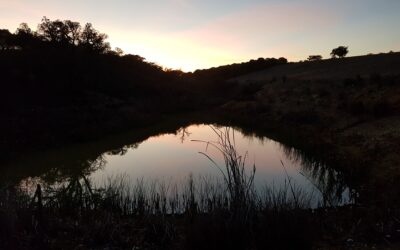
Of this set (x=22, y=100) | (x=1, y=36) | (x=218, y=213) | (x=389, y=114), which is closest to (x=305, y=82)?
(x=389, y=114)

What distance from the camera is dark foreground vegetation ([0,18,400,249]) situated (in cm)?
711

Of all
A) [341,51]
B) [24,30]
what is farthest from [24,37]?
[341,51]

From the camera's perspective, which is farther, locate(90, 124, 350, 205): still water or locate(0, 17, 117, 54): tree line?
locate(0, 17, 117, 54): tree line

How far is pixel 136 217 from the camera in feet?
32.5

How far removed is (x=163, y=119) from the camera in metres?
42.8

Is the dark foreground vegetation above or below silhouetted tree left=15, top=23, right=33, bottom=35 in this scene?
below

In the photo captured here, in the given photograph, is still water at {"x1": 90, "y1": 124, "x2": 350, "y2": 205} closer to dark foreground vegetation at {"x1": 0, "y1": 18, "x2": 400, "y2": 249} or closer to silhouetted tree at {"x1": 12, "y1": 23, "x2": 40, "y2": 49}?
dark foreground vegetation at {"x1": 0, "y1": 18, "x2": 400, "y2": 249}

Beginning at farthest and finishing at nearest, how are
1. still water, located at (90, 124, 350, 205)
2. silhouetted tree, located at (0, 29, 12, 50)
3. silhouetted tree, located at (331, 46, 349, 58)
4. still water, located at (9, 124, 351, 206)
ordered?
silhouetted tree, located at (331, 46, 349, 58) < silhouetted tree, located at (0, 29, 12, 50) < still water, located at (9, 124, 351, 206) < still water, located at (90, 124, 350, 205)

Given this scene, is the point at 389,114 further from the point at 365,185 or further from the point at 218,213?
the point at 218,213

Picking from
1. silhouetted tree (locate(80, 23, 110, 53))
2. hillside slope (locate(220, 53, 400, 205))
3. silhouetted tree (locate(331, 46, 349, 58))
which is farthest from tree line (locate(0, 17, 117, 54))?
silhouetted tree (locate(331, 46, 349, 58))

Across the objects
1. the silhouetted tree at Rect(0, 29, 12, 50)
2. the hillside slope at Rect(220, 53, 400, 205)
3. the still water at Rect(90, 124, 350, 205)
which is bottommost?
the still water at Rect(90, 124, 350, 205)

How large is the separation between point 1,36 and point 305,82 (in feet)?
119

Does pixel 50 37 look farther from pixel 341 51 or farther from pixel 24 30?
pixel 341 51

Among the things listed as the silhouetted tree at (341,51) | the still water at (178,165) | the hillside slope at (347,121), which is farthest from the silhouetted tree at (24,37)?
the silhouetted tree at (341,51)
